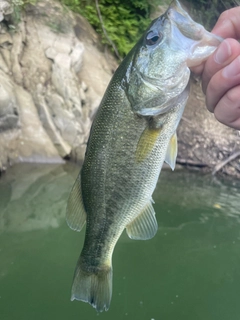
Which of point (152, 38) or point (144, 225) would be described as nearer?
point (152, 38)

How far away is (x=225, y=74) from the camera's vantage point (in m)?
1.67

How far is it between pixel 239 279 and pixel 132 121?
10.9 ft

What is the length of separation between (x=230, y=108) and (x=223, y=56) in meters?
0.22

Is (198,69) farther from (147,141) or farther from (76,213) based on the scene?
(76,213)

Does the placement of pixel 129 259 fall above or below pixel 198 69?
below

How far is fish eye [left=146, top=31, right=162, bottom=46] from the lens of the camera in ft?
5.98

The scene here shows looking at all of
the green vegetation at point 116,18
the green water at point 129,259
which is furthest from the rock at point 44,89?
the green vegetation at point 116,18

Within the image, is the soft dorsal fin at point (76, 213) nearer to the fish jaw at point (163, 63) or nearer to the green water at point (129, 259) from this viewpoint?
the fish jaw at point (163, 63)

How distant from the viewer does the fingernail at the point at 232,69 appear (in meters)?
1.62

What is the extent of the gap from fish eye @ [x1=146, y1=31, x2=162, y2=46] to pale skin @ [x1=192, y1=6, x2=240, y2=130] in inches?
7.8

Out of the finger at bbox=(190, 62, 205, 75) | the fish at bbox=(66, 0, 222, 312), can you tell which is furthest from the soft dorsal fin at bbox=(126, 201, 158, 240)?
the finger at bbox=(190, 62, 205, 75)

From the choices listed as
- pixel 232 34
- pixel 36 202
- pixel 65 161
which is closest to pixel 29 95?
pixel 65 161

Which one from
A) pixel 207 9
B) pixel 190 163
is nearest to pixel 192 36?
pixel 190 163

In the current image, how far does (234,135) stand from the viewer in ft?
27.1
